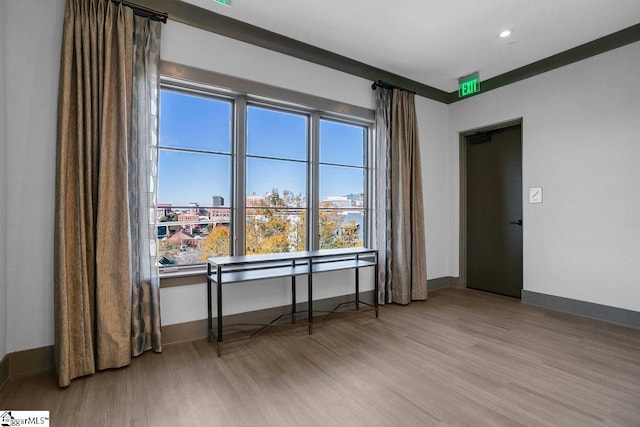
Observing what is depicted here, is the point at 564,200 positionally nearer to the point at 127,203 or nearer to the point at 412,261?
the point at 412,261

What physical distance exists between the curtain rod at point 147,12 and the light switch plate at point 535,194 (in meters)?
4.48

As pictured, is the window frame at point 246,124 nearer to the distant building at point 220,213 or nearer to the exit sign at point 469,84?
the distant building at point 220,213

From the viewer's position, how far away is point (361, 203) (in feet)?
13.6

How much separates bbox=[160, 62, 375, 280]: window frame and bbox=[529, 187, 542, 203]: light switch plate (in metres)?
2.03

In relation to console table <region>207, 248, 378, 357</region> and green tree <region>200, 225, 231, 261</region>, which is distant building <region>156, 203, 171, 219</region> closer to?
green tree <region>200, 225, 231, 261</region>

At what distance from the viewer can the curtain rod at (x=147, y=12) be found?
95.7 inches

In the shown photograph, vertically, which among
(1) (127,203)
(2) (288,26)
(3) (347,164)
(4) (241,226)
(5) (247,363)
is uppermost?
(2) (288,26)

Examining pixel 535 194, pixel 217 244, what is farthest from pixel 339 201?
pixel 535 194

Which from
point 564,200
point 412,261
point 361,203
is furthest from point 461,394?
point 564,200

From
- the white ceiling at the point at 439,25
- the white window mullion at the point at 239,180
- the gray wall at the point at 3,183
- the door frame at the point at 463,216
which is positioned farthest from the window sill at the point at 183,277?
the door frame at the point at 463,216

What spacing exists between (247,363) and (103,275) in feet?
4.18

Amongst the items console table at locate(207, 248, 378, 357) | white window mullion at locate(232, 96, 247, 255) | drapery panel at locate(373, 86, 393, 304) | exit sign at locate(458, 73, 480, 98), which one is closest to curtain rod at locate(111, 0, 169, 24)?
white window mullion at locate(232, 96, 247, 255)

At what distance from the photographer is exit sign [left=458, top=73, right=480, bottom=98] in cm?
408

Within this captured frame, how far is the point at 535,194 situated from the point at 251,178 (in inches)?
140
